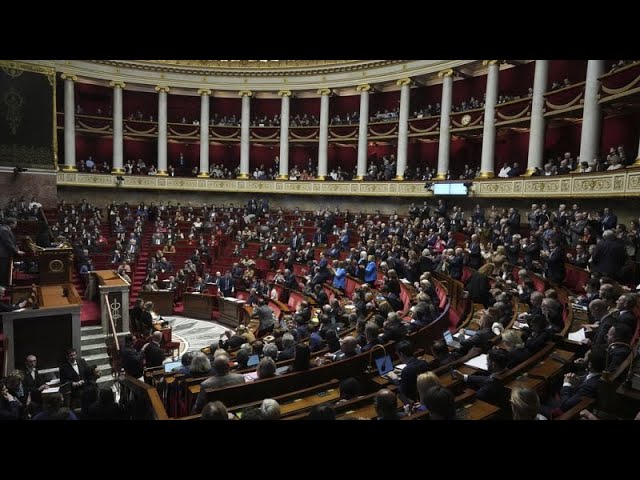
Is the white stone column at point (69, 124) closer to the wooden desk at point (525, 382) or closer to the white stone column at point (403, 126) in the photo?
the white stone column at point (403, 126)

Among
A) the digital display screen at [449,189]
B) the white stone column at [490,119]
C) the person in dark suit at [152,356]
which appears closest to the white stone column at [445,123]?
the digital display screen at [449,189]

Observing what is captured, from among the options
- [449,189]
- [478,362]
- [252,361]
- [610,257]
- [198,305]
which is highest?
[449,189]

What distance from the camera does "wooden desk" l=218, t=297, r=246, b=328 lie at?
13.8 m

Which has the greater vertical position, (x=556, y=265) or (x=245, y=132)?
(x=245, y=132)

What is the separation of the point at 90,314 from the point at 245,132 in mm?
18111

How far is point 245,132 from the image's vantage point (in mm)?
27625

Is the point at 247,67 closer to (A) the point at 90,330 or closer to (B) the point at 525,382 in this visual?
(A) the point at 90,330

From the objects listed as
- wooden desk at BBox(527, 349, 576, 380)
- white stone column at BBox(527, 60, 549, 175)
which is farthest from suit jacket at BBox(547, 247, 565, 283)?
white stone column at BBox(527, 60, 549, 175)

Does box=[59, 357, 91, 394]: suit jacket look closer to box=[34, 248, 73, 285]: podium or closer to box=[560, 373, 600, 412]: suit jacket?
box=[34, 248, 73, 285]: podium

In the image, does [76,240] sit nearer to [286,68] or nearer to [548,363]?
[286,68]

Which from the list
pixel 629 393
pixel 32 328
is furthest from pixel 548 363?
pixel 32 328

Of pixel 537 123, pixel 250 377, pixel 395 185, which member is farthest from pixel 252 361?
pixel 395 185

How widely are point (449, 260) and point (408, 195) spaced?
11.6 metres

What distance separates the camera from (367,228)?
18.2 m
